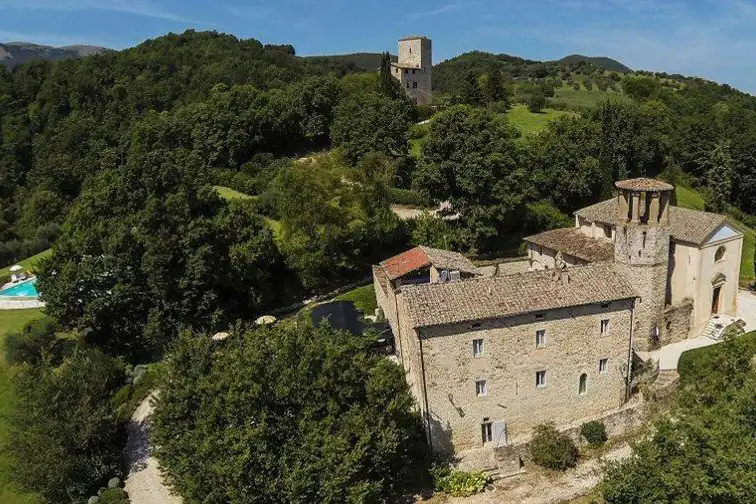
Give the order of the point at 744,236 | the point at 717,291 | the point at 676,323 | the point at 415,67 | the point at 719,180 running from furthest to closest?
the point at 415,67 → the point at 719,180 → the point at 744,236 → the point at 717,291 → the point at 676,323

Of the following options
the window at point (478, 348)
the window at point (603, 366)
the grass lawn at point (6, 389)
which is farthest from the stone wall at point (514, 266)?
the grass lawn at point (6, 389)

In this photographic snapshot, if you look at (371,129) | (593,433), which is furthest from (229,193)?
(593,433)

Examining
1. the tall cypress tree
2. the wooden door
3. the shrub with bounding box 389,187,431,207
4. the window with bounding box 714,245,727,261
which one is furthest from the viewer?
the tall cypress tree

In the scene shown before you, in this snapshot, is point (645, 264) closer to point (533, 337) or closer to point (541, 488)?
point (533, 337)

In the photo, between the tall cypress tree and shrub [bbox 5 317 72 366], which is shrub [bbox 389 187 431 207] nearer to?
the tall cypress tree

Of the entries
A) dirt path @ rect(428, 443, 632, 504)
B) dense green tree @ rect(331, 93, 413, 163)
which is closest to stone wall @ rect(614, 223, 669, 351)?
dirt path @ rect(428, 443, 632, 504)

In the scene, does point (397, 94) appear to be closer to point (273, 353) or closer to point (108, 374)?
point (108, 374)
